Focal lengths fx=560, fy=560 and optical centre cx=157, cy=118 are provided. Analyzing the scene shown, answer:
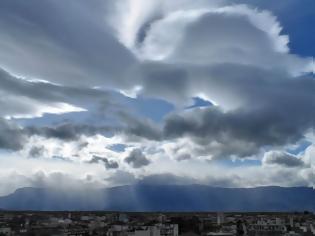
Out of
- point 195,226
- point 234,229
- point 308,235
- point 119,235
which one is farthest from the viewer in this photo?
point 195,226

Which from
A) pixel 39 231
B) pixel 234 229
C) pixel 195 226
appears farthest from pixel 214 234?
pixel 39 231

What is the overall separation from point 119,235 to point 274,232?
40579 mm

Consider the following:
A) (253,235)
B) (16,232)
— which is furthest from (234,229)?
(16,232)

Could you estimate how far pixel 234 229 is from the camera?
143 m

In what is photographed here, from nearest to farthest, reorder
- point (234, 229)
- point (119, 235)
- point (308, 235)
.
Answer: point (119, 235) → point (308, 235) → point (234, 229)

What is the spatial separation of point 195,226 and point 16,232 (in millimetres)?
48513

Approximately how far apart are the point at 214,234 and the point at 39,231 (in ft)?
148

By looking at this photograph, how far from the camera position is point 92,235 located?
12938 centimetres

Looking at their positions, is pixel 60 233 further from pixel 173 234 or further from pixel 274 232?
pixel 274 232

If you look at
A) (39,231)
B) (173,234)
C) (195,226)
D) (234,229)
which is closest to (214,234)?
(173,234)

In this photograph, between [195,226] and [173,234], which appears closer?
[173,234]

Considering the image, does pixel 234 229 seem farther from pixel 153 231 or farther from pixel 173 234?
pixel 153 231

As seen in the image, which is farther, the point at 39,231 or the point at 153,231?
the point at 39,231

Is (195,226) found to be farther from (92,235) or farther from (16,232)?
(16,232)
